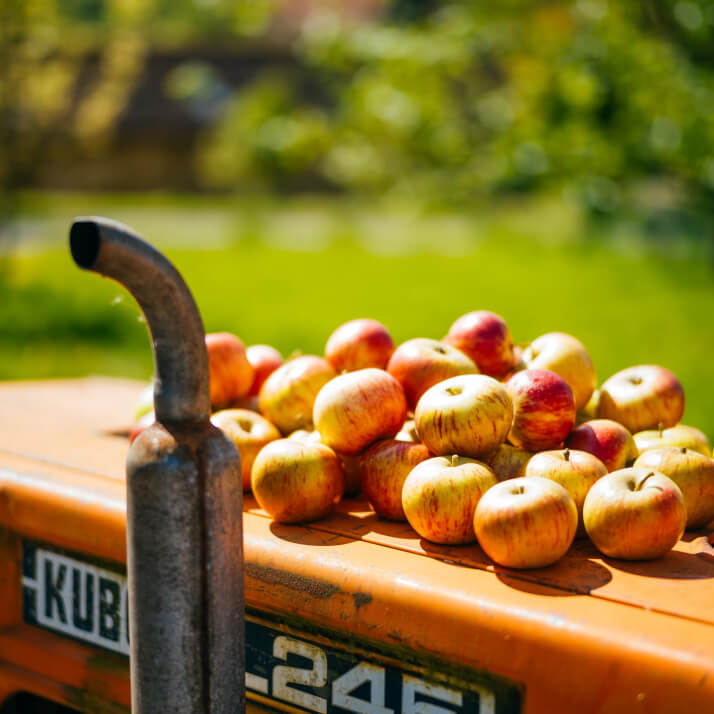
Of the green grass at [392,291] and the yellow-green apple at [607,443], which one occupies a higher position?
the yellow-green apple at [607,443]

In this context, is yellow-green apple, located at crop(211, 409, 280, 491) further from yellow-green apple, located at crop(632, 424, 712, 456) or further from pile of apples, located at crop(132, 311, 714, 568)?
yellow-green apple, located at crop(632, 424, 712, 456)

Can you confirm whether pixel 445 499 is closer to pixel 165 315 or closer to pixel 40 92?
pixel 165 315

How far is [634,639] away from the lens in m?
1.30

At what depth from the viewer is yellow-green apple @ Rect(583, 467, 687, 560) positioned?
5.09 feet

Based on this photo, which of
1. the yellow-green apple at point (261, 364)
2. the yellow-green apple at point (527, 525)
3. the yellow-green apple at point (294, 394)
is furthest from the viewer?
the yellow-green apple at point (261, 364)

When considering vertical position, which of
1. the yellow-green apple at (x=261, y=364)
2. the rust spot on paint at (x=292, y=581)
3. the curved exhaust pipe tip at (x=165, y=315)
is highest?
the curved exhaust pipe tip at (x=165, y=315)

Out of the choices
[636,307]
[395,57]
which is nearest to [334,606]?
[395,57]

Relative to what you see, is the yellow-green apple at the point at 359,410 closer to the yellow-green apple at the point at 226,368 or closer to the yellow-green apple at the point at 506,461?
the yellow-green apple at the point at 506,461

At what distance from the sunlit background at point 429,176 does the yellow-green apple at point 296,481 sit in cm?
318

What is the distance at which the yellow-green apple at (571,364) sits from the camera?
2.14 meters

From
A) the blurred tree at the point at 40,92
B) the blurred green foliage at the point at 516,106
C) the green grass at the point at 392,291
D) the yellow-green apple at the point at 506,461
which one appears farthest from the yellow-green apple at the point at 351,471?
the blurred tree at the point at 40,92

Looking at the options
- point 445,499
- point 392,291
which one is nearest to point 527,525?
point 445,499

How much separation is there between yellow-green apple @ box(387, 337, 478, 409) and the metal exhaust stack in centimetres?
80

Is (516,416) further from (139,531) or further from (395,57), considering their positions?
(395,57)
